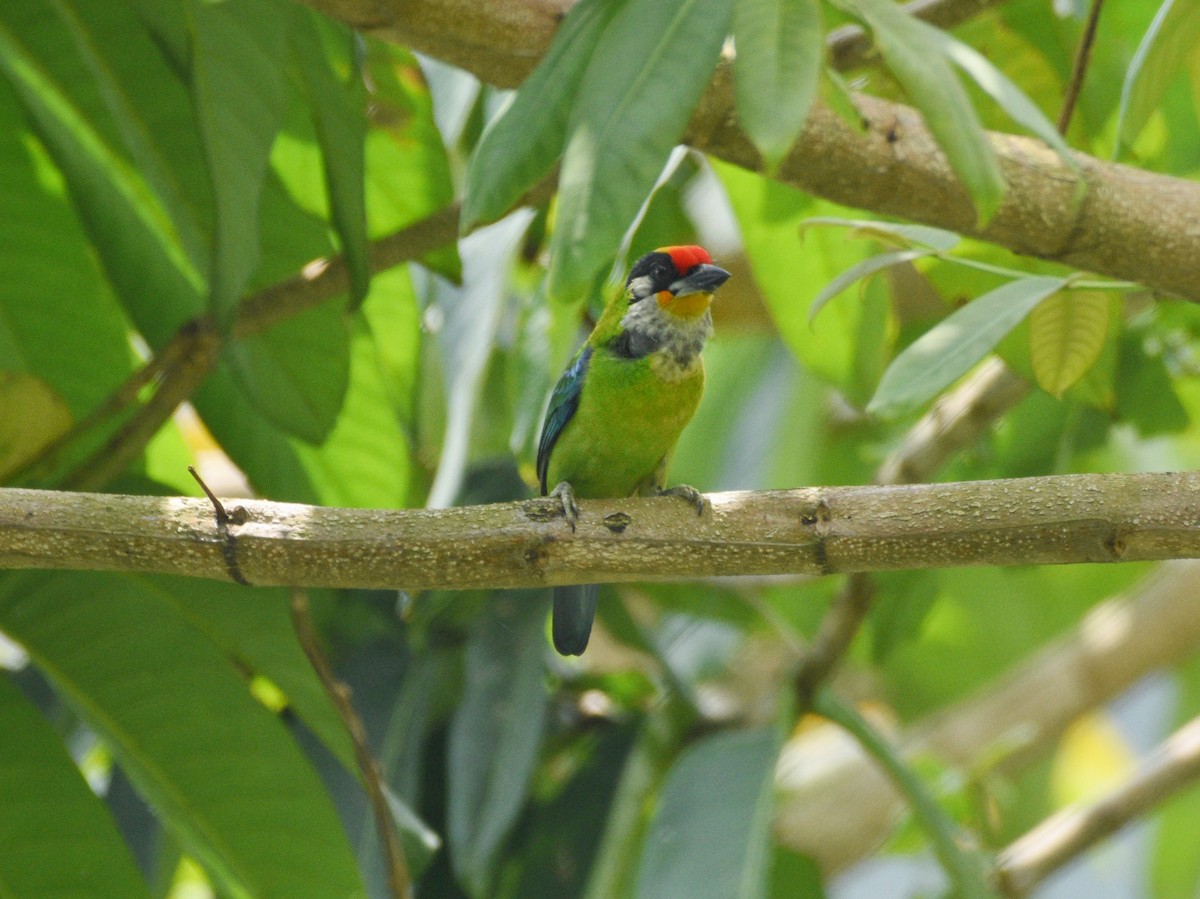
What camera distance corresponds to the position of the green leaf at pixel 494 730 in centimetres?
307

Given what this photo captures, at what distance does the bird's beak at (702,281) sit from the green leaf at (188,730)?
4.06 ft

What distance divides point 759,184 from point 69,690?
177 cm

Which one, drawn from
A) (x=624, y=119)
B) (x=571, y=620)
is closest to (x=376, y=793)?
(x=571, y=620)

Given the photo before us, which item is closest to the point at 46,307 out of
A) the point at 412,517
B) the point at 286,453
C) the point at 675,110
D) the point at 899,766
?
the point at 286,453

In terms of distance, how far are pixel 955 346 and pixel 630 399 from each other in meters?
0.84

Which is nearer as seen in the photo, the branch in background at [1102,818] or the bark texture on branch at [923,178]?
the bark texture on branch at [923,178]

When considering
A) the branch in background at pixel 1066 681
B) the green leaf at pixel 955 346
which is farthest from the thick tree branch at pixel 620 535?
the branch in background at pixel 1066 681

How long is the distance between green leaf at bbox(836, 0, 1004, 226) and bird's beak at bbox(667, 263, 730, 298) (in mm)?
1422

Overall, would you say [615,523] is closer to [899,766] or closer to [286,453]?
[286,453]

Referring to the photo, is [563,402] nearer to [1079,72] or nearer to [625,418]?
[625,418]

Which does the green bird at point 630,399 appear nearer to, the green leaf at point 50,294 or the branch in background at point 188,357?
the branch in background at point 188,357

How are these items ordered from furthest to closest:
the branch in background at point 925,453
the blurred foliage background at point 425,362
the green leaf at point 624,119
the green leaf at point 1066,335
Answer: the branch in background at point 925,453, the green leaf at point 1066,335, the blurred foliage background at point 425,362, the green leaf at point 624,119

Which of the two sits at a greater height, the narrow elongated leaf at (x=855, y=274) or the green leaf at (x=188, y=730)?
the narrow elongated leaf at (x=855, y=274)

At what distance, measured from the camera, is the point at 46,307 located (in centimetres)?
293
